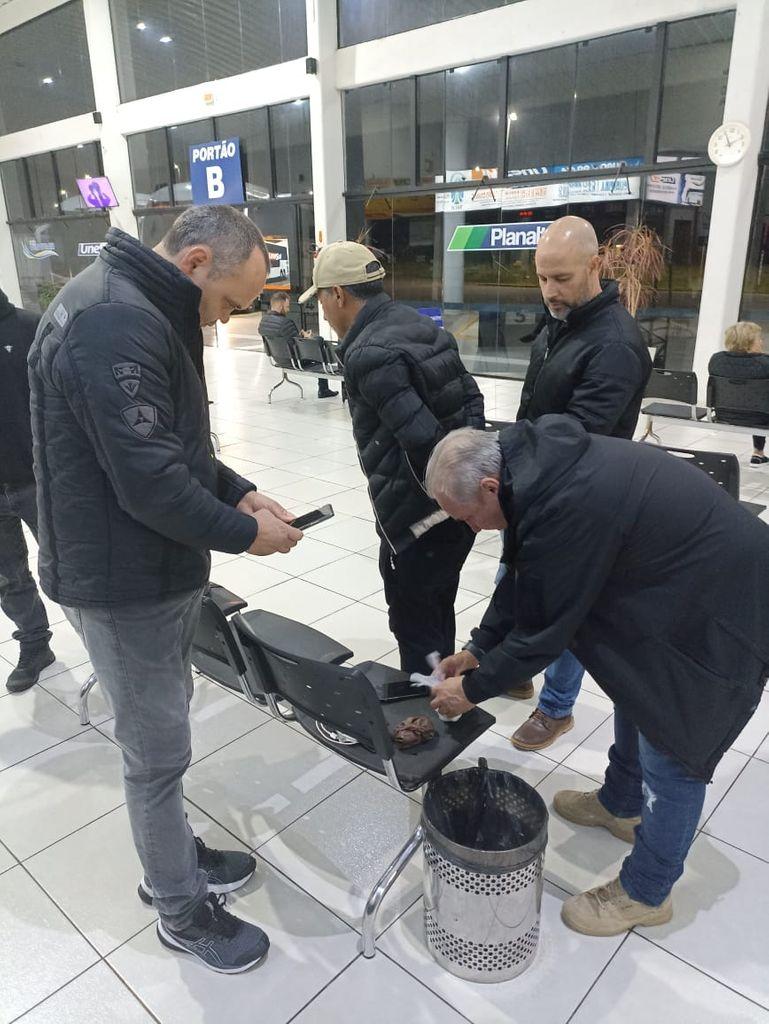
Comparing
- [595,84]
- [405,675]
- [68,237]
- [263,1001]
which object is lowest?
[263,1001]

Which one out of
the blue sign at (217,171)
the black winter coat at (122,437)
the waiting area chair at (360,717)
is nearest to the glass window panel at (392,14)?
the blue sign at (217,171)

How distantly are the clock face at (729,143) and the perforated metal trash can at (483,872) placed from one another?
7064 millimetres

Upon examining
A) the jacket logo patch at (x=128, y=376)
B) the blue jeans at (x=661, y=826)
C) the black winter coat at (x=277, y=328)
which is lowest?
the blue jeans at (x=661, y=826)

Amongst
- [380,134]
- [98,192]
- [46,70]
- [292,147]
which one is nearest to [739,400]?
[380,134]

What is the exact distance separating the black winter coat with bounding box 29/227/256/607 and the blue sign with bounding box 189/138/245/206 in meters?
10.1

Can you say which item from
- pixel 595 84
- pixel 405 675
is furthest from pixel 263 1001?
pixel 595 84

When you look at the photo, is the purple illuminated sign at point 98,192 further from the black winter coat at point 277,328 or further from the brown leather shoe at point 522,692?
the brown leather shoe at point 522,692

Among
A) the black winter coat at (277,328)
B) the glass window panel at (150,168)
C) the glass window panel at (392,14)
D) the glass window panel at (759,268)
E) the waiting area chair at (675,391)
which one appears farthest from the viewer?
the glass window panel at (150,168)

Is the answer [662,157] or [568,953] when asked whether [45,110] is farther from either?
[568,953]

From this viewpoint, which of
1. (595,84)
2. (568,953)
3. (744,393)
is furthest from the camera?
(595,84)

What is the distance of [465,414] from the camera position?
232cm

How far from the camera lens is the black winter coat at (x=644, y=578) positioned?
133cm

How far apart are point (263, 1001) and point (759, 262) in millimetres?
7947

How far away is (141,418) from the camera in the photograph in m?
1.26
